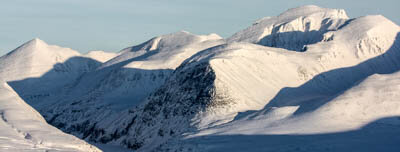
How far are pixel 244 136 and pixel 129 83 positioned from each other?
3915 inches

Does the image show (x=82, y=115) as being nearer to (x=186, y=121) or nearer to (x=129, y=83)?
(x=129, y=83)

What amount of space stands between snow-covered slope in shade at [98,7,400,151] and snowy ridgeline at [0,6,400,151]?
248 millimetres

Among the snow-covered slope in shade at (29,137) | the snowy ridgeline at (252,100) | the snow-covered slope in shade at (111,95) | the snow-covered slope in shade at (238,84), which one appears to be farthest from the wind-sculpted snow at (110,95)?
the snow-covered slope in shade at (29,137)

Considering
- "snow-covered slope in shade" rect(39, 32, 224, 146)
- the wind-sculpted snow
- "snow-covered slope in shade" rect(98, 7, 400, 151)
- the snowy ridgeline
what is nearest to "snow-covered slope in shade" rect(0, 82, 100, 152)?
→ the snowy ridgeline

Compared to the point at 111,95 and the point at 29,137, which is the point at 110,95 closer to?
the point at 111,95

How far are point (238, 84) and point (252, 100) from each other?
5236 millimetres

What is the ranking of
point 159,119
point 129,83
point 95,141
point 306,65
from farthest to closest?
point 129,83
point 306,65
point 95,141
point 159,119

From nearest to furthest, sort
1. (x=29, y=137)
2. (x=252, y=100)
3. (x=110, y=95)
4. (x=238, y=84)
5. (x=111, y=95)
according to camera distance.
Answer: (x=29, y=137) < (x=252, y=100) < (x=238, y=84) < (x=111, y=95) < (x=110, y=95)

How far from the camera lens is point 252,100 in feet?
380

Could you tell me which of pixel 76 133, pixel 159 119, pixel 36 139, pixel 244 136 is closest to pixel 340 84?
pixel 159 119

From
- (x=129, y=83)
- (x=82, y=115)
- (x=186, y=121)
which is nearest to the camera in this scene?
(x=186, y=121)

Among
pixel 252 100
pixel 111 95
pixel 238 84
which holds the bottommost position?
pixel 111 95

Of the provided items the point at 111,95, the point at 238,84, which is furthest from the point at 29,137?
the point at 111,95

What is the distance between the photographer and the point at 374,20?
18800 centimetres
